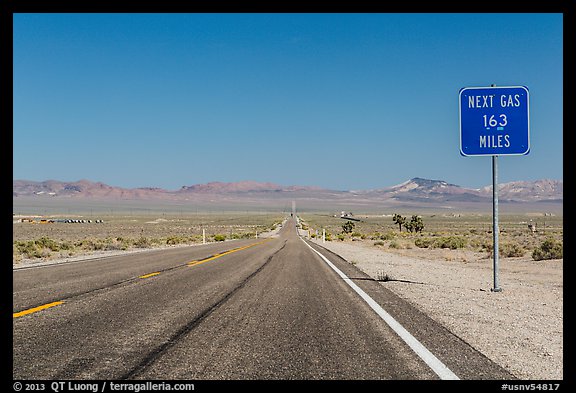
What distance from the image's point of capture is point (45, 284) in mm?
12172

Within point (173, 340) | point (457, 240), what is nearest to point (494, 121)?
point (173, 340)

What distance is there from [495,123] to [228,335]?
7.74 m

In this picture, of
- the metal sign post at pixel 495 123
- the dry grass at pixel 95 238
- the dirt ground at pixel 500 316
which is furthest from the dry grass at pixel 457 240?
the metal sign post at pixel 495 123

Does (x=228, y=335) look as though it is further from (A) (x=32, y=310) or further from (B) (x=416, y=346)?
(A) (x=32, y=310)

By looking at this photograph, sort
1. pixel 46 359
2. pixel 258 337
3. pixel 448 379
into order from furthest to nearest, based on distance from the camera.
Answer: pixel 258 337 → pixel 46 359 → pixel 448 379

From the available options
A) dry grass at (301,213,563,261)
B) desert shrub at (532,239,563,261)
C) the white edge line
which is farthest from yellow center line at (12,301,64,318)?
dry grass at (301,213,563,261)

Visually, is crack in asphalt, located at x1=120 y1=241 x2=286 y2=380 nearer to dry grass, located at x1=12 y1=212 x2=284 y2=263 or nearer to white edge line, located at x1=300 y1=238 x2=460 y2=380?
white edge line, located at x1=300 y1=238 x2=460 y2=380

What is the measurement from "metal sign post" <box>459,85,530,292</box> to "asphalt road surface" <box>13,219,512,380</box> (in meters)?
3.62

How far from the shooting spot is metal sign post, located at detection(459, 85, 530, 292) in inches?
450

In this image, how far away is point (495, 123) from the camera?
11.6m
